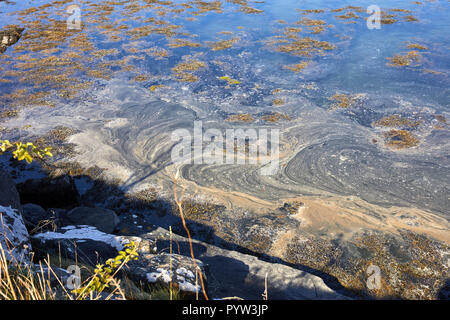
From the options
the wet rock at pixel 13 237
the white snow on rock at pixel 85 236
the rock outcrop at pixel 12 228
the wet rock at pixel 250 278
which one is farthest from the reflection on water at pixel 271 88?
the wet rock at pixel 13 237

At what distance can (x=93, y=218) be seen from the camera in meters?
3.81

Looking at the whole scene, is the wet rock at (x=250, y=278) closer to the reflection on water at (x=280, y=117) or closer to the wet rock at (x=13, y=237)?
the reflection on water at (x=280, y=117)

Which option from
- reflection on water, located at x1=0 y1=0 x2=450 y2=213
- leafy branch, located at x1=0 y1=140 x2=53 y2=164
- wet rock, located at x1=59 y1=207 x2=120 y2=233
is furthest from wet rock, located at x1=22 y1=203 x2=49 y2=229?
leafy branch, located at x1=0 y1=140 x2=53 y2=164

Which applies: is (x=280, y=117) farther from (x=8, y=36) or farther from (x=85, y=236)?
(x=8, y=36)

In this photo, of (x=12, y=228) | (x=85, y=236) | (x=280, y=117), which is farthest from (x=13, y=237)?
(x=280, y=117)

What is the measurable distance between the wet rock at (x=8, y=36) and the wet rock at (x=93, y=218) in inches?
359

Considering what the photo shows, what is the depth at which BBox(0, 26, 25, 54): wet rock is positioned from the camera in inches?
412

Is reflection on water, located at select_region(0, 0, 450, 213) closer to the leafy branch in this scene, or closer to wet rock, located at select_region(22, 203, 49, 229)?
wet rock, located at select_region(22, 203, 49, 229)

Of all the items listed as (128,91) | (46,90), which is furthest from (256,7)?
(46,90)

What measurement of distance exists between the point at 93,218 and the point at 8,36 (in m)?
10.6

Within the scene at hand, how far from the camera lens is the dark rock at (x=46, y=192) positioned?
13.9ft

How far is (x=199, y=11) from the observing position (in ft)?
45.8

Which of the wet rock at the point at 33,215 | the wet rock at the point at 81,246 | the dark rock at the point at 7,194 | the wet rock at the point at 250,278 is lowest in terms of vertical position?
the wet rock at the point at 250,278

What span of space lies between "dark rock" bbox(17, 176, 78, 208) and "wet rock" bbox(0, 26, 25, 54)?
27.1 feet
